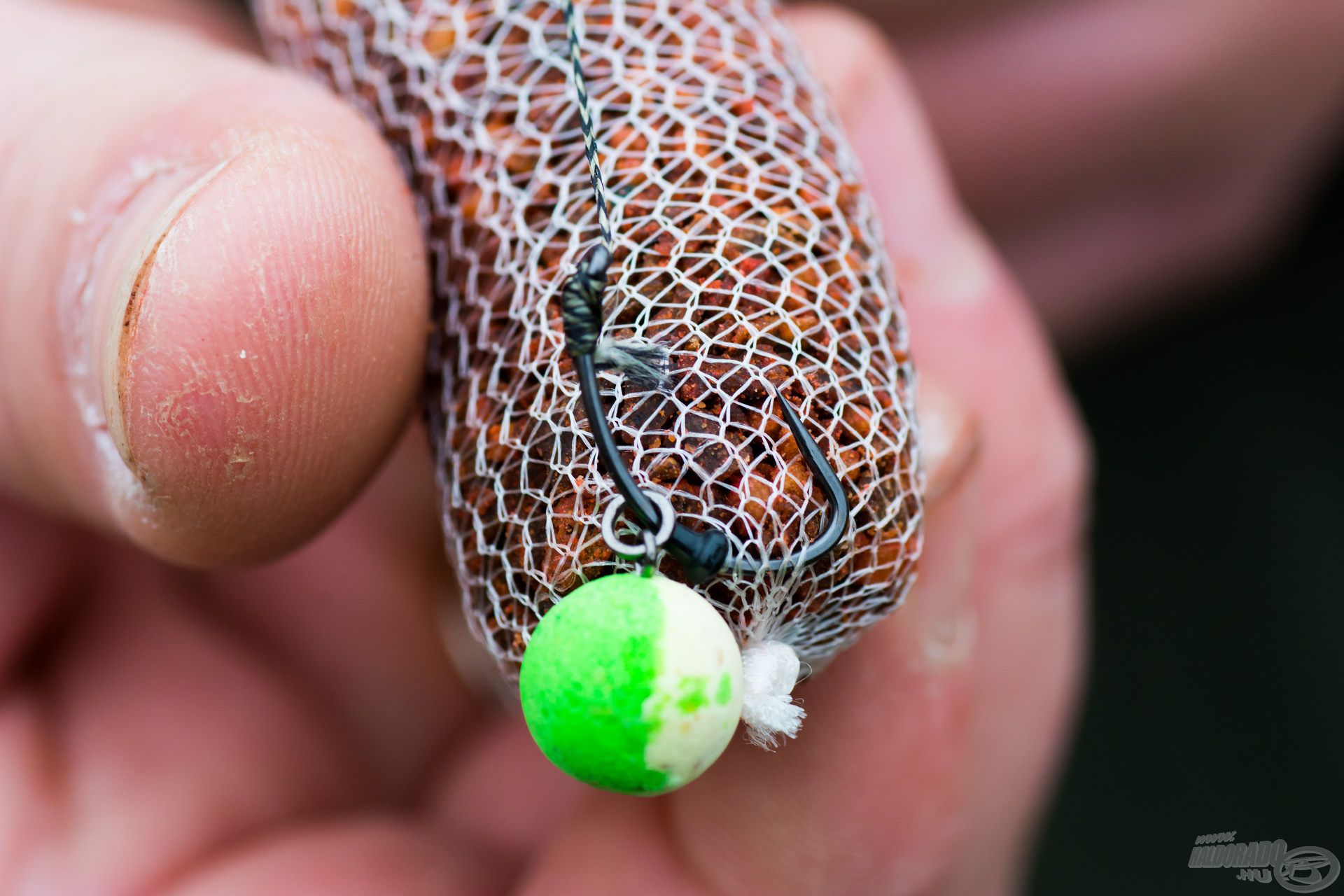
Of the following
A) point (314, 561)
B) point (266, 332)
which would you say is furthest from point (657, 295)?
point (314, 561)

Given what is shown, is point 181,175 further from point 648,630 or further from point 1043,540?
point 1043,540

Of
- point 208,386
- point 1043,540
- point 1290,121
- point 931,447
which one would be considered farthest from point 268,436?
point 1290,121

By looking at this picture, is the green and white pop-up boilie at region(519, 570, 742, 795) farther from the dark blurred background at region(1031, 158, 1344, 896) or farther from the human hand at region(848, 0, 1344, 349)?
the dark blurred background at region(1031, 158, 1344, 896)

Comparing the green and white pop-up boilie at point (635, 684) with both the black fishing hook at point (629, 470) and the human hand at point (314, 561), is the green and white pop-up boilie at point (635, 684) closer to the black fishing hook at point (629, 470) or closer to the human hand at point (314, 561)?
the black fishing hook at point (629, 470)

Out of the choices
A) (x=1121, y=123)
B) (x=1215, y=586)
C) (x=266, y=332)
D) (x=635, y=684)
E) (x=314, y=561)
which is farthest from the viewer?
(x=1215, y=586)

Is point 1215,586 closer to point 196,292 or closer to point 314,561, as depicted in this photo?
point 314,561

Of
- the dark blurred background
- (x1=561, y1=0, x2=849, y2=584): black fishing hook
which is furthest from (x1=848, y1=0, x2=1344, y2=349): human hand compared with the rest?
(x1=561, y1=0, x2=849, y2=584): black fishing hook

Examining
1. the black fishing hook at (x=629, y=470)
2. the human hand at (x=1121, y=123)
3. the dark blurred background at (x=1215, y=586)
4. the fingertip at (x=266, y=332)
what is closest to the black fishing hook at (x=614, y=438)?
the black fishing hook at (x=629, y=470)
